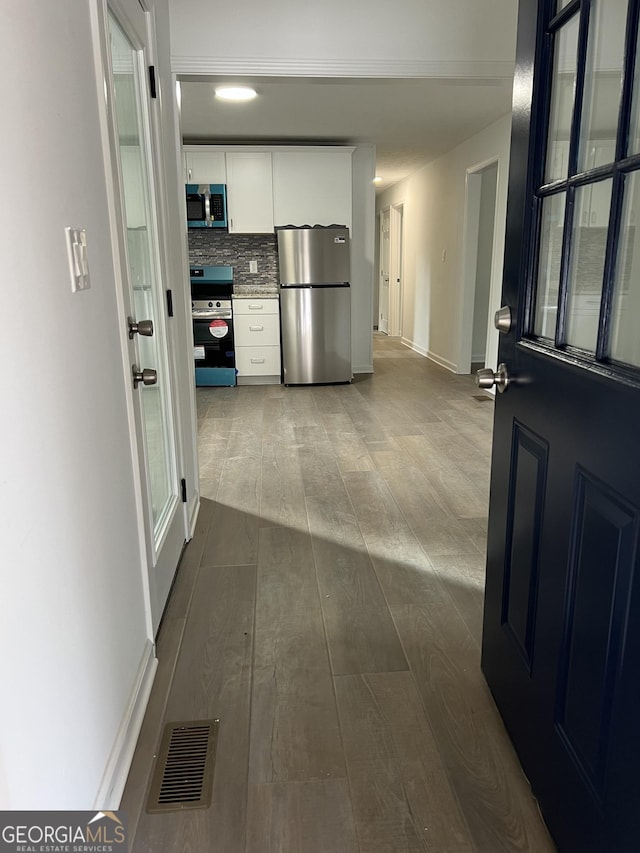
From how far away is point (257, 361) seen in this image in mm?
6082

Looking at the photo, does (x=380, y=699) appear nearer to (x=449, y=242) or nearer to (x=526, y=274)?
(x=526, y=274)

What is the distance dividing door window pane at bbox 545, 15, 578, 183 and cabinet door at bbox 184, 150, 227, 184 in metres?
5.01

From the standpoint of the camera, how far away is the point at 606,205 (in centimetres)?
102

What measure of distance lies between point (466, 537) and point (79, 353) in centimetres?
190

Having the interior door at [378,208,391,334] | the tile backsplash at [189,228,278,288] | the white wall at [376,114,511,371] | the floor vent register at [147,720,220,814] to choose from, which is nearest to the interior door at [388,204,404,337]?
the interior door at [378,208,391,334]

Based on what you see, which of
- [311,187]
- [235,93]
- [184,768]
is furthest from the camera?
[311,187]

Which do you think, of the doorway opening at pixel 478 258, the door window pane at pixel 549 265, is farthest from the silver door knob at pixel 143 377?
the doorway opening at pixel 478 258

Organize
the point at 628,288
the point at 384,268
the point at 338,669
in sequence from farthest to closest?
1. the point at 384,268
2. the point at 338,669
3. the point at 628,288

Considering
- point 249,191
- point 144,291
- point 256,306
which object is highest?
point 249,191

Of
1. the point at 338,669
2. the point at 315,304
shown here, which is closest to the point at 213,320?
the point at 315,304

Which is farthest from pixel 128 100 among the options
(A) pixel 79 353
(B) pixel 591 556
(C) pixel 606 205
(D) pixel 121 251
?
(B) pixel 591 556

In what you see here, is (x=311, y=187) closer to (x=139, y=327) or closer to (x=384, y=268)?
(x=384, y=268)

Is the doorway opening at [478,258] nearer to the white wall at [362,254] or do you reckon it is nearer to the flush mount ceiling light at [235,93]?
the white wall at [362,254]

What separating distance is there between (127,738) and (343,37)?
2684 millimetres
